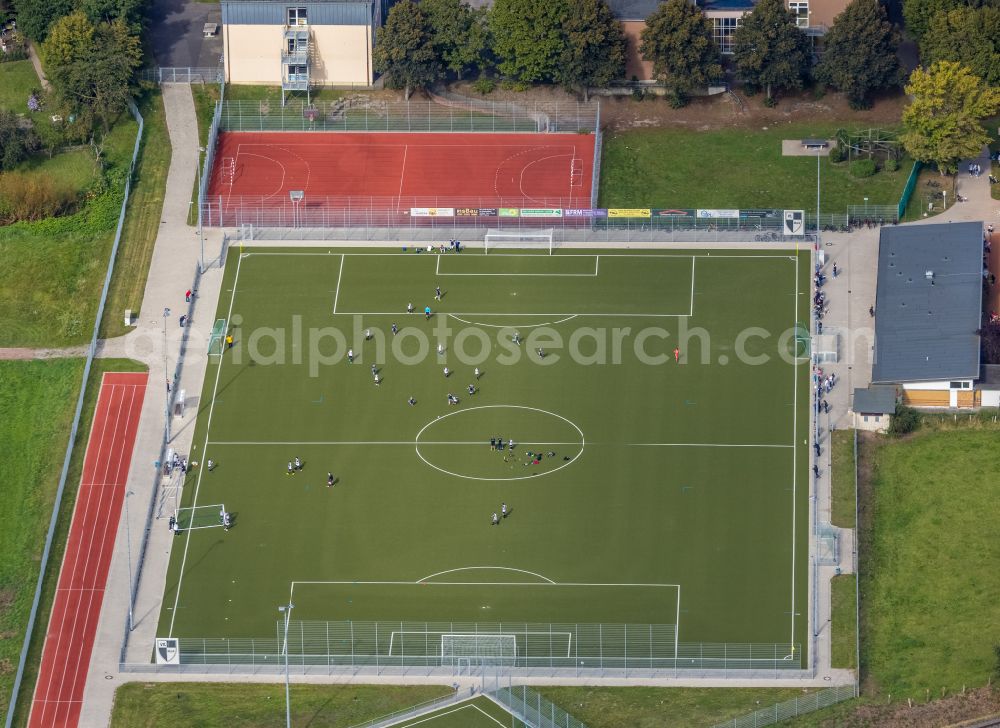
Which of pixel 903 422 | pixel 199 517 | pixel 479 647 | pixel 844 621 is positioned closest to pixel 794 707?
pixel 844 621

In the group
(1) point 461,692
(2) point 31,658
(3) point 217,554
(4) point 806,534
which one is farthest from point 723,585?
(2) point 31,658

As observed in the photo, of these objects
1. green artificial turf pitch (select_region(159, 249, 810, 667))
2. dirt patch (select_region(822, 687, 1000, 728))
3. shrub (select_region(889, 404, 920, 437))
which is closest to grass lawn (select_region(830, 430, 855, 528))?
green artificial turf pitch (select_region(159, 249, 810, 667))

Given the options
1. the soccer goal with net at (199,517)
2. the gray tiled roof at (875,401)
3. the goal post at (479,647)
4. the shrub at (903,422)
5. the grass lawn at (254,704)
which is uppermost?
the gray tiled roof at (875,401)

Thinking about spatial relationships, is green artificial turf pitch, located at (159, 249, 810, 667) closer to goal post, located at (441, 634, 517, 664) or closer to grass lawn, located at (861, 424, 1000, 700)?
goal post, located at (441, 634, 517, 664)

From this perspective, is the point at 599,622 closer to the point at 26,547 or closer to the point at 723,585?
the point at 723,585

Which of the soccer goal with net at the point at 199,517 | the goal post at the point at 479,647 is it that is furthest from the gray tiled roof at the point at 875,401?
the soccer goal with net at the point at 199,517

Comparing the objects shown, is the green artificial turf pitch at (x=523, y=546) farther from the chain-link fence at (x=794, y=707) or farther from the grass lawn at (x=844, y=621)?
the chain-link fence at (x=794, y=707)
